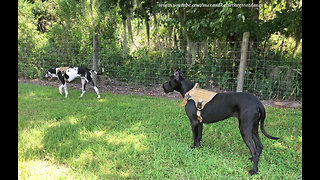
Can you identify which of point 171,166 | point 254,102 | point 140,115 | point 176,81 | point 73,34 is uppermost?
point 73,34

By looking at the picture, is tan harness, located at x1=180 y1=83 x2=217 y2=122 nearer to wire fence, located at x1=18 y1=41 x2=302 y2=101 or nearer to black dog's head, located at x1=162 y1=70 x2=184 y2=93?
black dog's head, located at x1=162 y1=70 x2=184 y2=93

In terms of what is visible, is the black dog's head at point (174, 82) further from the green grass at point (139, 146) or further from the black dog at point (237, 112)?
the green grass at point (139, 146)

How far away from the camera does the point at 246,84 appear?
7438 millimetres

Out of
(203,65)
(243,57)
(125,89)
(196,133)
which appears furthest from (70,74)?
(243,57)

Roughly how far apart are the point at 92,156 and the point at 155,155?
95 centimetres

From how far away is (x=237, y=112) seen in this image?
3.07 meters

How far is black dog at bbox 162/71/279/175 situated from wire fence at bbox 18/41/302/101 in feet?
14.4

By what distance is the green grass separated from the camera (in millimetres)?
2891

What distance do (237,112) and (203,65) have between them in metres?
5.03

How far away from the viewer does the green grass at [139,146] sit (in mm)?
2891

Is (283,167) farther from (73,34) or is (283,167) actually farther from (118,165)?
(73,34)
